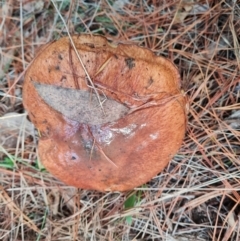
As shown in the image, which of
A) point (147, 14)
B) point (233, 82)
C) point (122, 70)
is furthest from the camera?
point (147, 14)

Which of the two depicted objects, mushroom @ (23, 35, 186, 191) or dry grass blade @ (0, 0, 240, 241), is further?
dry grass blade @ (0, 0, 240, 241)

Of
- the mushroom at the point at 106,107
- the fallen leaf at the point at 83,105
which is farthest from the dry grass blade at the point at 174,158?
the fallen leaf at the point at 83,105

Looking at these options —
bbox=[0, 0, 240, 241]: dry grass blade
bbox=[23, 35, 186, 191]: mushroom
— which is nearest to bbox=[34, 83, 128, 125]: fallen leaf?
bbox=[23, 35, 186, 191]: mushroom

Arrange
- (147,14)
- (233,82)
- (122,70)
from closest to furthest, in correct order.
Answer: (122,70) → (233,82) → (147,14)

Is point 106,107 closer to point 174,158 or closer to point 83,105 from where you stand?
point 83,105

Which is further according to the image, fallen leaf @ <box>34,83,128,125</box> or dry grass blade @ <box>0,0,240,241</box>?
Result: dry grass blade @ <box>0,0,240,241</box>

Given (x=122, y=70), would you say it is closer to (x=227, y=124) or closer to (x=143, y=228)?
(x=227, y=124)

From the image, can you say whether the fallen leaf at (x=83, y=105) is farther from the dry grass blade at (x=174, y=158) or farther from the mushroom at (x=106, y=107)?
the dry grass blade at (x=174, y=158)

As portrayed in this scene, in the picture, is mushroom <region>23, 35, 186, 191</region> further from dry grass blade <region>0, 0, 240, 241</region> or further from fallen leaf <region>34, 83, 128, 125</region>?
dry grass blade <region>0, 0, 240, 241</region>

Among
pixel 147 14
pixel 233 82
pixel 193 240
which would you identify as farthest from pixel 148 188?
pixel 147 14

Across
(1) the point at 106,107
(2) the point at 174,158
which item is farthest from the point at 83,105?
(2) the point at 174,158
